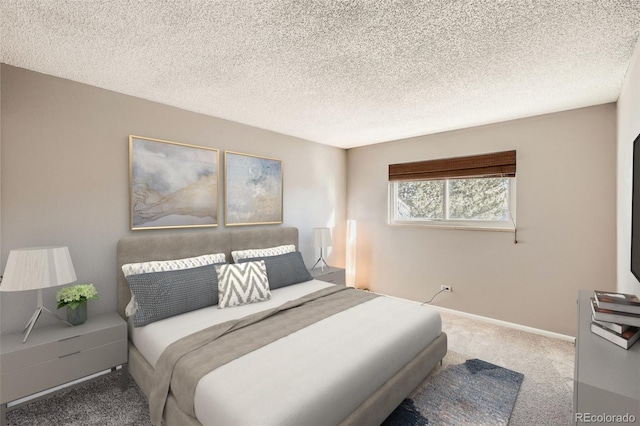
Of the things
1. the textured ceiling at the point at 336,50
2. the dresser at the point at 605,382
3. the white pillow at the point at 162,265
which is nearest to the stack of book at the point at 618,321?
the dresser at the point at 605,382

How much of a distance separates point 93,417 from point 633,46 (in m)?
4.24

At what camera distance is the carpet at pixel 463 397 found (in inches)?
74.5

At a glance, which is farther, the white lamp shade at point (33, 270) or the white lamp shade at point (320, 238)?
the white lamp shade at point (320, 238)

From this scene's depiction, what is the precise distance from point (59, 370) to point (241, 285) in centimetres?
130

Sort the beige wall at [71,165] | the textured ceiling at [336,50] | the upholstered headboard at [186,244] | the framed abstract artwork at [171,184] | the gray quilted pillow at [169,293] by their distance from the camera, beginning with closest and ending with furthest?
the textured ceiling at [336,50]
the beige wall at [71,165]
the gray quilted pillow at [169,293]
the upholstered headboard at [186,244]
the framed abstract artwork at [171,184]

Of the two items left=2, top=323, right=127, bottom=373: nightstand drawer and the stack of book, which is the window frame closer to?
the stack of book

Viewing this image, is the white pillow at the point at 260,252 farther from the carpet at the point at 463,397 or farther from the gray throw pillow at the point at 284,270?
the carpet at the point at 463,397

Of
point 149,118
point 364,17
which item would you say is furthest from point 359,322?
point 149,118

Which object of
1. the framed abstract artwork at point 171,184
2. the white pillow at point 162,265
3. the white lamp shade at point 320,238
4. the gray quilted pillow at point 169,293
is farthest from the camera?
the white lamp shade at point 320,238

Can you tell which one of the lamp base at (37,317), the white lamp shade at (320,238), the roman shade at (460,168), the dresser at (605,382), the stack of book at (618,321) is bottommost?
the lamp base at (37,317)

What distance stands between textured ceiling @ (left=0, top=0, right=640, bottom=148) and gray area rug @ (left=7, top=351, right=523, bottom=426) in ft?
7.99

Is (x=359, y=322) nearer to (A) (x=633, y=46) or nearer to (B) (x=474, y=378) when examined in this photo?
(B) (x=474, y=378)

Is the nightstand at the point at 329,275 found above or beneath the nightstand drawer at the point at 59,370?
above

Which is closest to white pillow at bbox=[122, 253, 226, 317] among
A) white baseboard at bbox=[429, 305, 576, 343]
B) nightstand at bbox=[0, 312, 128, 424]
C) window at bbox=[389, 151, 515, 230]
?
nightstand at bbox=[0, 312, 128, 424]
